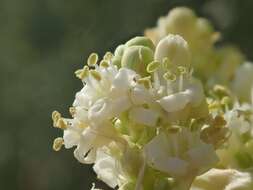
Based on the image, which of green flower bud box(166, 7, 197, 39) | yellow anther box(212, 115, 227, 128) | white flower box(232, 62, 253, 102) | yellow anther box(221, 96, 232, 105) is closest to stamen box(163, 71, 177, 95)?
yellow anther box(212, 115, 227, 128)

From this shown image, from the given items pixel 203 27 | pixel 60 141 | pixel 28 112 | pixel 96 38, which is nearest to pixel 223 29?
pixel 96 38

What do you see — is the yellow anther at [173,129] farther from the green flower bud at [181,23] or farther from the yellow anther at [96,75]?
the green flower bud at [181,23]

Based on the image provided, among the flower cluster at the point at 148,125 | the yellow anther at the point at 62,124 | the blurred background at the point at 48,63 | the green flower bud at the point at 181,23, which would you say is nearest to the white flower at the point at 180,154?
the flower cluster at the point at 148,125

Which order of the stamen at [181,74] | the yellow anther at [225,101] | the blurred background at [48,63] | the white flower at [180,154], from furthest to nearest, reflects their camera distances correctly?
the blurred background at [48,63]
the yellow anther at [225,101]
the stamen at [181,74]
the white flower at [180,154]

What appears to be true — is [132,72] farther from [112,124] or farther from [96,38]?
[96,38]

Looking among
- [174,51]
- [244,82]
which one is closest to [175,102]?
[174,51]

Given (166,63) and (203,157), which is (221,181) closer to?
(203,157)
